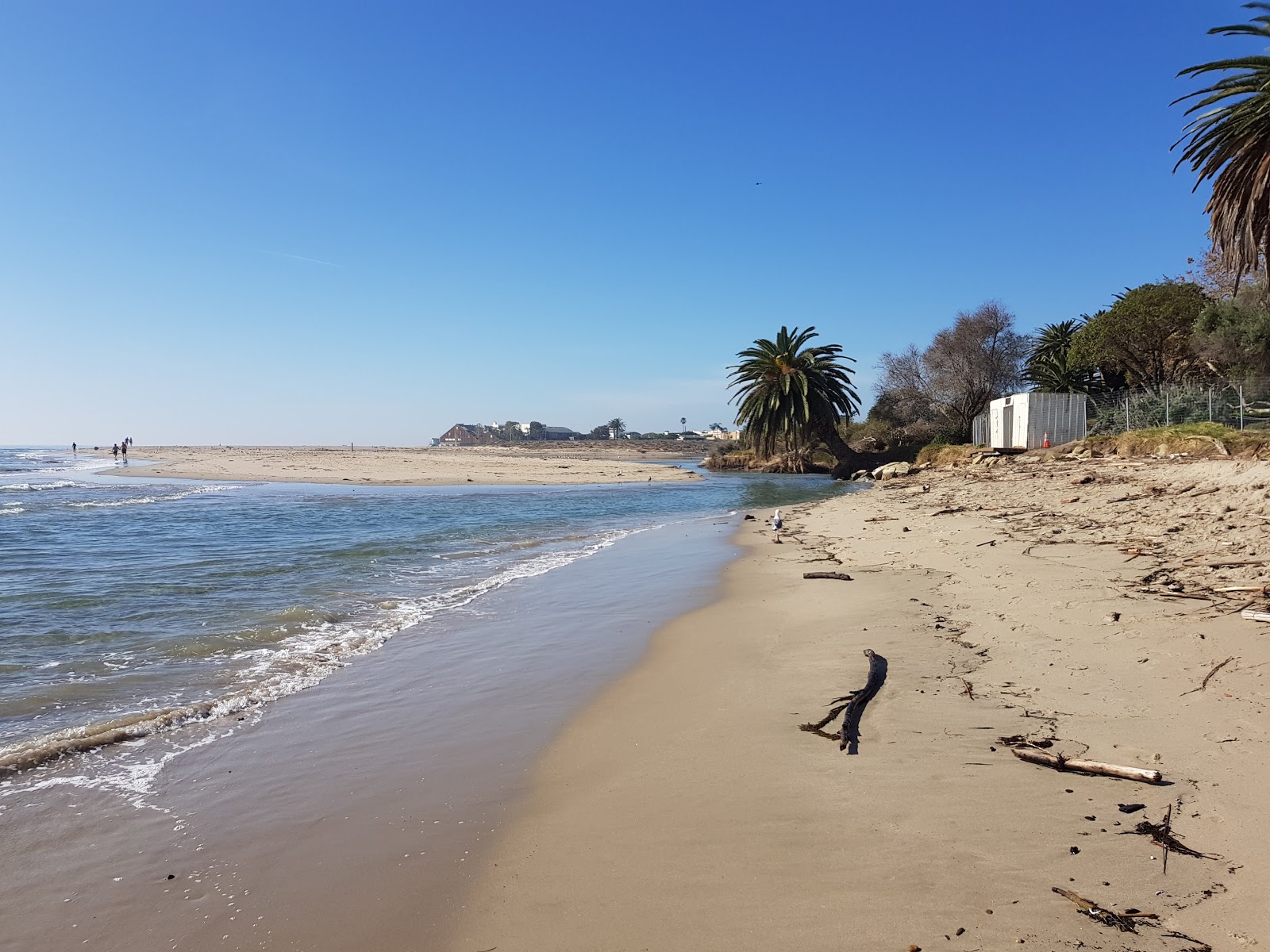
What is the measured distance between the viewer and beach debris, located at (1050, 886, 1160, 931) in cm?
262

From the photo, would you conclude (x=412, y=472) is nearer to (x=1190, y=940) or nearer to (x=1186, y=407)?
(x=1186, y=407)

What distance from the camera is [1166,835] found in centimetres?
312

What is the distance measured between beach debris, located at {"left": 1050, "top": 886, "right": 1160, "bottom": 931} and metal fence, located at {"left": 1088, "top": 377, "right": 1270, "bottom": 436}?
23016 mm

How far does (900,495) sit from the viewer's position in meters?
23.2

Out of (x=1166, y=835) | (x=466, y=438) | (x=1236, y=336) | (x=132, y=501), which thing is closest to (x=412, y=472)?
(x=132, y=501)

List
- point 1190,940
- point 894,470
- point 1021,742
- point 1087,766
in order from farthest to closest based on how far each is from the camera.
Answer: point 894,470
point 1021,742
point 1087,766
point 1190,940

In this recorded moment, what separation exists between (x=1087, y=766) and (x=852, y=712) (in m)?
1.50

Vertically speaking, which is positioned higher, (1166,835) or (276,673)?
(1166,835)

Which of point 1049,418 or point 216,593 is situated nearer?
point 216,593

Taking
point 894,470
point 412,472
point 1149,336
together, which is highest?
point 1149,336

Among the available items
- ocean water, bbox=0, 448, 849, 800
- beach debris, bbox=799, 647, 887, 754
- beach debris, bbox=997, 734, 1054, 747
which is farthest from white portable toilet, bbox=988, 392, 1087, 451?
beach debris, bbox=997, 734, 1054, 747

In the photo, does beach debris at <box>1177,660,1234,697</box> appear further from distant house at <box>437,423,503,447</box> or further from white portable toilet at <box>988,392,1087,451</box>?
distant house at <box>437,423,503,447</box>

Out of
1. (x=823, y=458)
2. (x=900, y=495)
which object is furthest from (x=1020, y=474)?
(x=823, y=458)

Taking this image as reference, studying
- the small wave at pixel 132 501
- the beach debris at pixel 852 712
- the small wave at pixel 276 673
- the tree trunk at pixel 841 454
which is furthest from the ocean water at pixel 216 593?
the tree trunk at pixel 841 454
